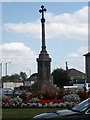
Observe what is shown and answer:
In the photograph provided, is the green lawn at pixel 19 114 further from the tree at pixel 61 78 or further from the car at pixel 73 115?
the tree at pixel 61 78

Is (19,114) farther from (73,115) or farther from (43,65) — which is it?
(43,65)

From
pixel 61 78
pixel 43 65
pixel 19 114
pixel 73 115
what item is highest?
pixel 61 78

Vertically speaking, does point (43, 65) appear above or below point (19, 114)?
above

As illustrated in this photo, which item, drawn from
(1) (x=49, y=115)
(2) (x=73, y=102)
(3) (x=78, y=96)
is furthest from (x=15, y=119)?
(3) (x=78, y=96)

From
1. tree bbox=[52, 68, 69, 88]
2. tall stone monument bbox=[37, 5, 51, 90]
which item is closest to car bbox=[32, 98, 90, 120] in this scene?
tall stone monument bbox=[37, 5, 51, 90]

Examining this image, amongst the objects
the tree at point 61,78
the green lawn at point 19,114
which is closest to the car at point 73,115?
the green lawn at point 19,114

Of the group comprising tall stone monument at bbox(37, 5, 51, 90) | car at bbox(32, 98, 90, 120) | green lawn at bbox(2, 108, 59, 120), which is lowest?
green lawn at bbox(2, 108, 59, 120)

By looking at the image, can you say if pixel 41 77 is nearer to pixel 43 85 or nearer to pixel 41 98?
pixel 43 85

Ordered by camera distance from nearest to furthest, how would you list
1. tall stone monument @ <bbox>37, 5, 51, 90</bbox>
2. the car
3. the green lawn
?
the car, the green lawn, tall stone monument @ <bbox>37, 5, 51, 90</bbox>

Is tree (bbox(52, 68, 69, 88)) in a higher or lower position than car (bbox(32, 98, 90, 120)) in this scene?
higher

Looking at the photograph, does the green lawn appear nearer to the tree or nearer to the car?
the car

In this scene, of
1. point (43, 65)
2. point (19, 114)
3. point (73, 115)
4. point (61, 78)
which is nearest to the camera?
point (73, 115)

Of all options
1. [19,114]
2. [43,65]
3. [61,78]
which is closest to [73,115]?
[19,114]

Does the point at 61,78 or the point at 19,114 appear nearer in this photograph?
the point at 19,114
